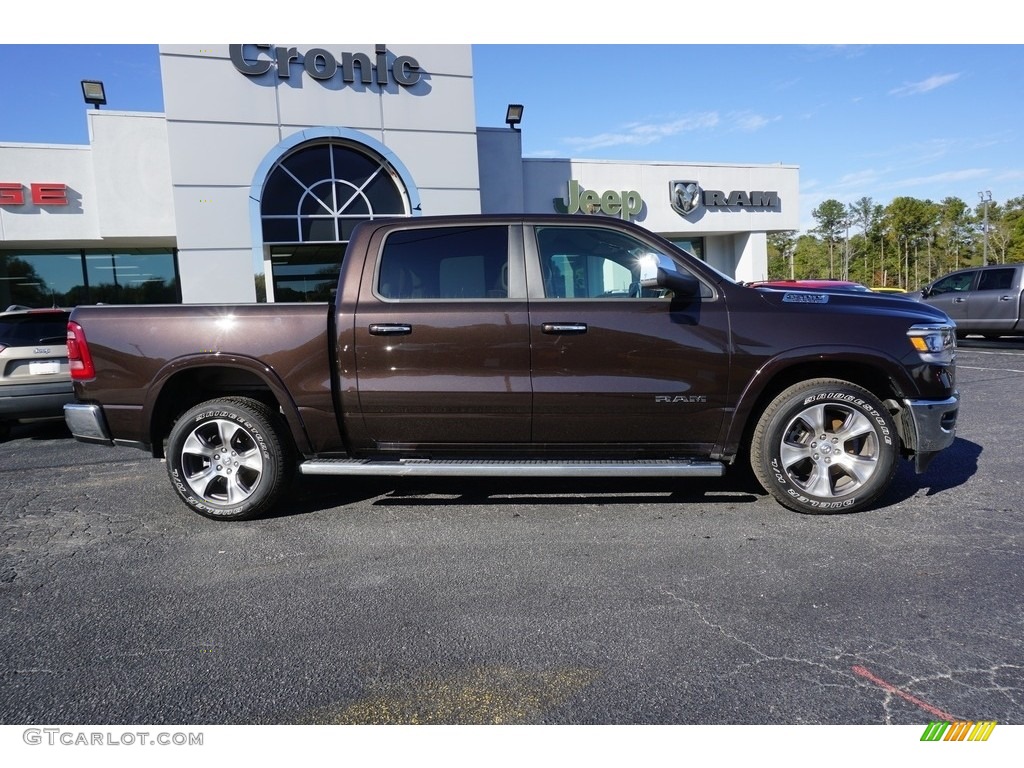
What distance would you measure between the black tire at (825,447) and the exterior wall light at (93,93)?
18354mm

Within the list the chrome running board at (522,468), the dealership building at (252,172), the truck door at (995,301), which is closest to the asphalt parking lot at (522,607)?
the chrome running board at (522,468)

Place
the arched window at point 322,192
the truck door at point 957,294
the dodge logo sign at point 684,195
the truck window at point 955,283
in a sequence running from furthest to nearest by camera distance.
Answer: the dodge logo sign at point 684,195 → the arched window at point 322,192 → the truck window at point 955,283 → the truck door at point 957,294

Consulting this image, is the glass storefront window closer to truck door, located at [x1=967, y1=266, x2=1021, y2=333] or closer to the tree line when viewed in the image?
truck door, located at [x1=967, y1=266, x2=1021, y2=333]

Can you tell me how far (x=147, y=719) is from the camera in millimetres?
2275

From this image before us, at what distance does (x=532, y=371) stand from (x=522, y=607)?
1569 mm

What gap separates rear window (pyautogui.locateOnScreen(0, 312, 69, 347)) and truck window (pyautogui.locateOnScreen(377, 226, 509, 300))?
454 cm

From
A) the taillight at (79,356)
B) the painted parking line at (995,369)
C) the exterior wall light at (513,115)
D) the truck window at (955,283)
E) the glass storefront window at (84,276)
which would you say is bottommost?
the painted parking line at (995,369)

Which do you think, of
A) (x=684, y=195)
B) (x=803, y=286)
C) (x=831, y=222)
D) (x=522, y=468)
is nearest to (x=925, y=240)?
(x=831, y=222)

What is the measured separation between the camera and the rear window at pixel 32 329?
22.2 feet

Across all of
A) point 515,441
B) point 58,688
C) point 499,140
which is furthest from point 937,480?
point 499,140

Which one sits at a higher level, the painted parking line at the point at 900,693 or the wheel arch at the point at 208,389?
the wheel arch at the point at 208,389

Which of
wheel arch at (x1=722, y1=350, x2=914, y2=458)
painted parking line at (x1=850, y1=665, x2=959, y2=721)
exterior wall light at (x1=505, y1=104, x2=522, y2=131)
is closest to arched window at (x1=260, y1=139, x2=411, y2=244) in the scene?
exterior wall light at (x1=505, y1=104, x2=522, y2=131)

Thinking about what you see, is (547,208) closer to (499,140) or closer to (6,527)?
(499,140)
